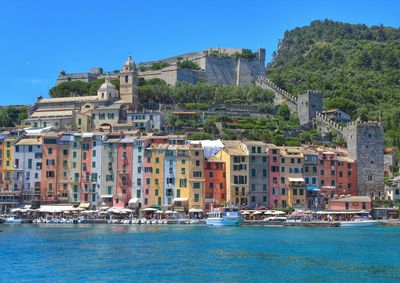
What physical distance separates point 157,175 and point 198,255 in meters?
34.6

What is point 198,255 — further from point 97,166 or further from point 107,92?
point 107,92

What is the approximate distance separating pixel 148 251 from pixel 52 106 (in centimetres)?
5875

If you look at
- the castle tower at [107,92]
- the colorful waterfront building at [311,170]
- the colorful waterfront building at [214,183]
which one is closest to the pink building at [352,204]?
the colorful waterfront building at [311,170]

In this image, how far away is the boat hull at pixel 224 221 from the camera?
74.3 m

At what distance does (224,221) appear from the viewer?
2933 inches

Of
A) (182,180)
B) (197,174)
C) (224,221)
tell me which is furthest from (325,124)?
(224,221)

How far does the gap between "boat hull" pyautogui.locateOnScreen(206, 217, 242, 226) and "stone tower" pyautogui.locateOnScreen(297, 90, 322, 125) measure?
33.0 m

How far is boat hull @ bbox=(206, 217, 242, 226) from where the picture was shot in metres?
74.3

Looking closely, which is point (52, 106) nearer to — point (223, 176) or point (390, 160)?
point (223, 176)

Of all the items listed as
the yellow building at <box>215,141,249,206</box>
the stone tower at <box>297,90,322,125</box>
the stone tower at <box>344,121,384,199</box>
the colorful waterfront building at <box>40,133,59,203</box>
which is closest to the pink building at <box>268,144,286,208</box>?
the yellow building at <box>215,141,249,206</box>

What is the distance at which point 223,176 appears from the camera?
8194cm

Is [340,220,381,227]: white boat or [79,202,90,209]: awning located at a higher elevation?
[79,202,90,209]: awning

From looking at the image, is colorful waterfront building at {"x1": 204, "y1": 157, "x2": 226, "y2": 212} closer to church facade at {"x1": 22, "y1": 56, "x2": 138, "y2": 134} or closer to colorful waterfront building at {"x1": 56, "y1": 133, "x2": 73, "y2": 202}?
colorful waterfront building at {"x1": 56, "y1": 133, "x2": 73, "y2": 202}

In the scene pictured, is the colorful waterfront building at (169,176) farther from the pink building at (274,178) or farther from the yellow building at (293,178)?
the yellow building at (293,178)
